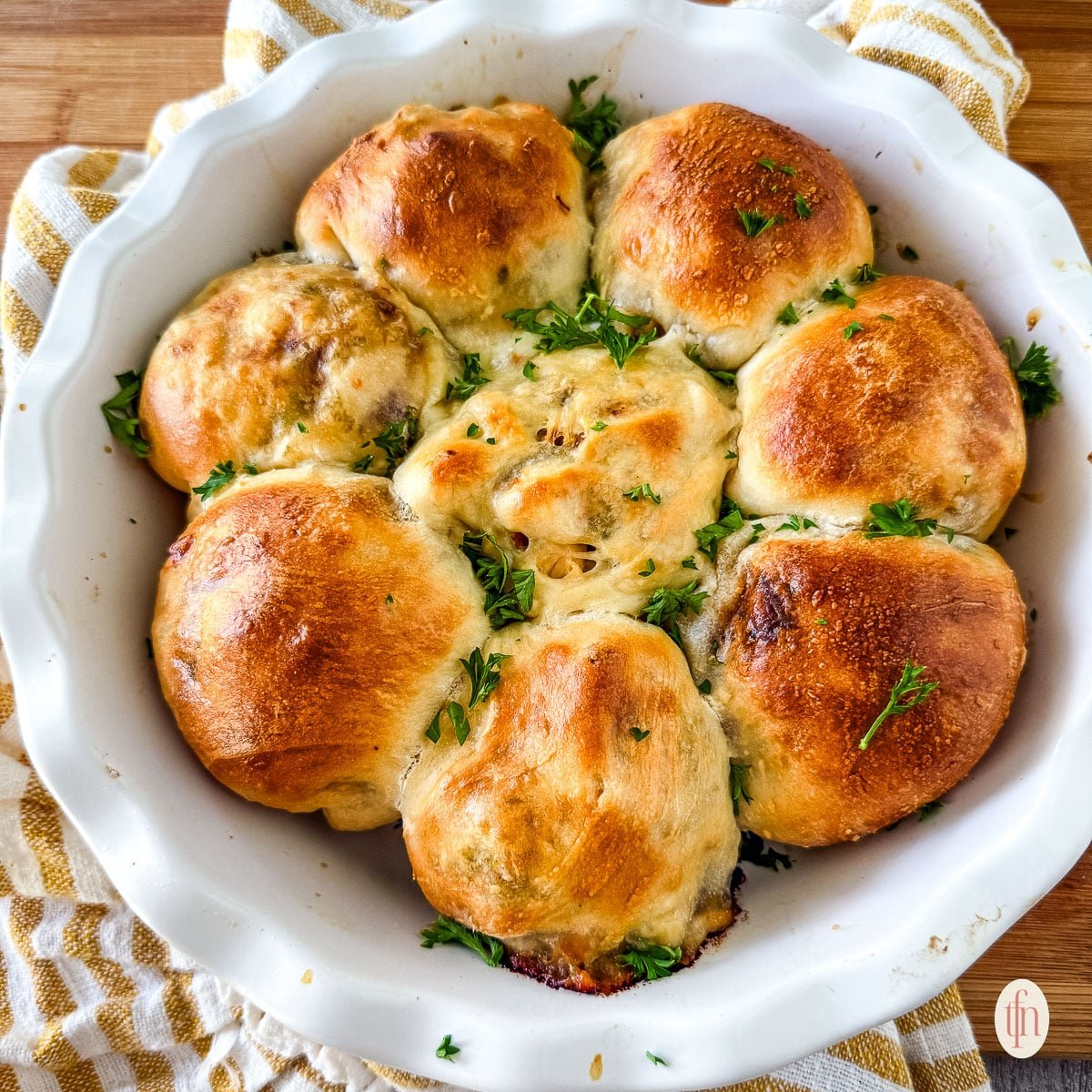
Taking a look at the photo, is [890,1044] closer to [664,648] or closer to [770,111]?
[664,648]

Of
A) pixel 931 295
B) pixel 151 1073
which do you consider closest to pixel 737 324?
pixel 931 295

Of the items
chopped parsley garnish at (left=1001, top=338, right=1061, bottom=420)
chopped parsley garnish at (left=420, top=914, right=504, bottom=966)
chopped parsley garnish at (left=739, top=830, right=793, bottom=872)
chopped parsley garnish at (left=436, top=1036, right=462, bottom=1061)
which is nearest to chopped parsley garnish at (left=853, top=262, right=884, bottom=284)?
chopped parsley garnish at (left=1001, top=338, right=1061, bottom=420)

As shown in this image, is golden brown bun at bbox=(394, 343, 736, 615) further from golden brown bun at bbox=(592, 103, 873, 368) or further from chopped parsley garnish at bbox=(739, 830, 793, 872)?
chopped parsley garnish at bbox=(739, 830, 793, 872)

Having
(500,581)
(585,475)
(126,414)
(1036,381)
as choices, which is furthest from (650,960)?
(126,414)

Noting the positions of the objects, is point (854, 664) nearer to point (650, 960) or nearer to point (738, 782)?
point (738, 782)

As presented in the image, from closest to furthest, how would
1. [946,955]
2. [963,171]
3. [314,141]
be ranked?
[946,955] → [963,171] → [314,141]

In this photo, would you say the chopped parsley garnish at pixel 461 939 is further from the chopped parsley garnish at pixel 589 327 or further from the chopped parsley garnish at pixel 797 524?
the chopped parsley garnish at pixel 589 327
